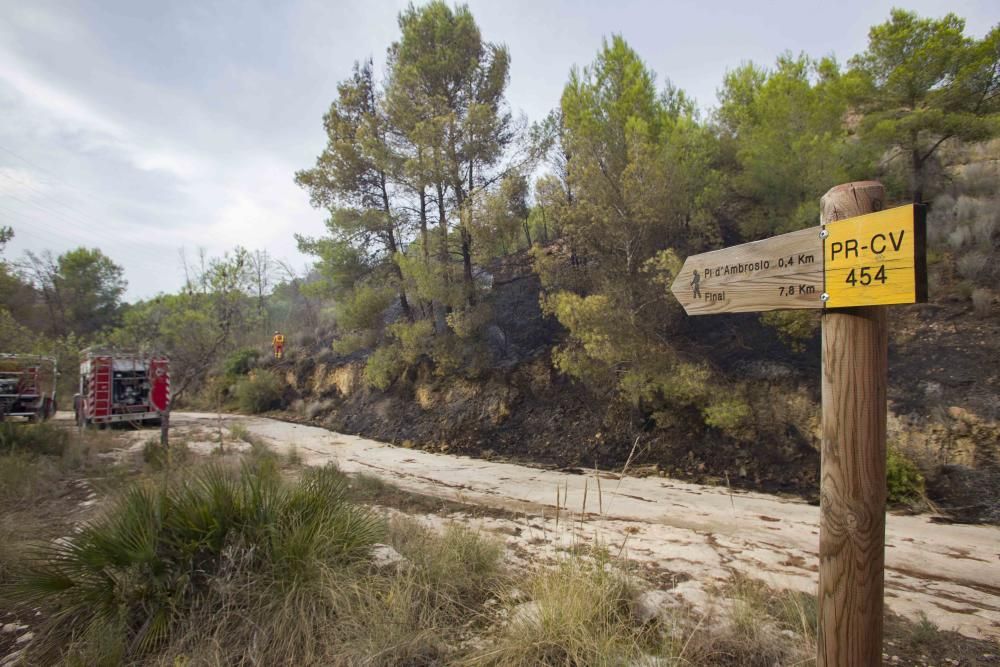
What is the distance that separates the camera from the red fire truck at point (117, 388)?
14594mm

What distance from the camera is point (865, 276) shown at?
71.2 inches

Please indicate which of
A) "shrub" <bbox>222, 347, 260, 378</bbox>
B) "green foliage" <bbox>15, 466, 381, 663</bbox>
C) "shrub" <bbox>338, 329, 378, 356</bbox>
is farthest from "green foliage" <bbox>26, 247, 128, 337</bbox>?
"green foliage" <bbox>15, 466, 381, 663</bbox>

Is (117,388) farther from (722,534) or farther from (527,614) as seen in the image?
(722,534)

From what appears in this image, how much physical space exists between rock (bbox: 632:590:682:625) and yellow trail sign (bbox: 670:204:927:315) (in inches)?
75.1

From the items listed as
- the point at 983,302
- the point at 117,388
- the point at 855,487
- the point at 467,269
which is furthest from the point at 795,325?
the point at 117,388

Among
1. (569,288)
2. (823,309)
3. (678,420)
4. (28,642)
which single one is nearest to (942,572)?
(823,309)

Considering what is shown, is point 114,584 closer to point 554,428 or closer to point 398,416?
point 554,428

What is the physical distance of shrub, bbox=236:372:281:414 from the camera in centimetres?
2106

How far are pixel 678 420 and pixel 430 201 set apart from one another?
10.4m

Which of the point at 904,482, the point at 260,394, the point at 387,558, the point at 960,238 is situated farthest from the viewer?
the point at 260,394

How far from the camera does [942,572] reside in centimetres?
432

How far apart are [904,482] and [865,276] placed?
22.7 ft

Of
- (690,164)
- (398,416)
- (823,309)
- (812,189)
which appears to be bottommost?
(398,416)

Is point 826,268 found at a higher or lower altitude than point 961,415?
higher
